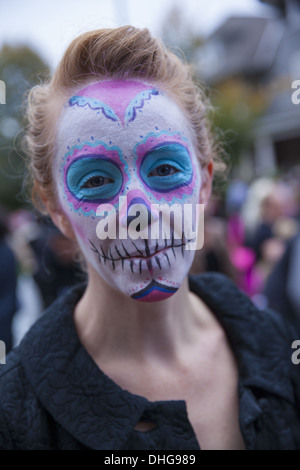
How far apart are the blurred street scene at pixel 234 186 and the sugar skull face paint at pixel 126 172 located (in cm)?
42

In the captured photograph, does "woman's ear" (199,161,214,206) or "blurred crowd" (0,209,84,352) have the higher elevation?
"woman's ear" (199,161,214,206)

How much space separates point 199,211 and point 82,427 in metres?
0.77

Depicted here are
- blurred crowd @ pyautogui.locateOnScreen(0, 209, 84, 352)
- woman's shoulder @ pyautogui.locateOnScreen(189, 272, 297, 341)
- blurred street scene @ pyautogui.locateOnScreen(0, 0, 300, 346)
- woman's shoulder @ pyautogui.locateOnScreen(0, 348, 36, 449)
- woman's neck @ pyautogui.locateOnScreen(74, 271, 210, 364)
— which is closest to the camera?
woman's shoulder @ pyautogui.locateOnScreen(0, 348, 36, 449)

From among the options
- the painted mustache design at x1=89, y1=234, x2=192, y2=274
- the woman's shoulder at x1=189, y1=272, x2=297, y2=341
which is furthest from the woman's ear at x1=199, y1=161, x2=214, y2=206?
the woman's shoulder at x1=189, y1=272, x2=297, y2=341

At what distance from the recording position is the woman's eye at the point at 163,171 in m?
1.25

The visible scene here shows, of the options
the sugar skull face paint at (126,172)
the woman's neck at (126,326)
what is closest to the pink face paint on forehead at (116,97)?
the sugar skull face paint at (126,172)

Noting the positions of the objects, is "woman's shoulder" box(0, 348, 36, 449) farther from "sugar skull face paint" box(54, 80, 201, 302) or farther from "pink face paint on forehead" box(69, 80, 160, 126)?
"pink face paint on forehead" box(69, 80, 160, 126)

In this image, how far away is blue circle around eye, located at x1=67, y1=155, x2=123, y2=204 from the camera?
122cm

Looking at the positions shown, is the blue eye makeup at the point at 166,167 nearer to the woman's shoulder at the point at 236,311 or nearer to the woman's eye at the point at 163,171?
the woman's eye at the point at 163,171

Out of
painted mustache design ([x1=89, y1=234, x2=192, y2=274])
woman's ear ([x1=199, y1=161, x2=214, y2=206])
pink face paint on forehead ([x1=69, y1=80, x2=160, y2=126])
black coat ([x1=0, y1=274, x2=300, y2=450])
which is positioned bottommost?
black coat ([x1=0, y1=274, x2=300, y2=450])

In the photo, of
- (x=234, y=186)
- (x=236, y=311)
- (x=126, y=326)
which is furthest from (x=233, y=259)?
(x=234, y=186)

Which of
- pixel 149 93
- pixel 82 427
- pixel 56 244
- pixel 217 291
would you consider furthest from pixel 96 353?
→ pixel 56 244

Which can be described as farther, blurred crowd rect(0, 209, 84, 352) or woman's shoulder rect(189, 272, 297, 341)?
blurred crowd rect(0, 209, 84, 352)
